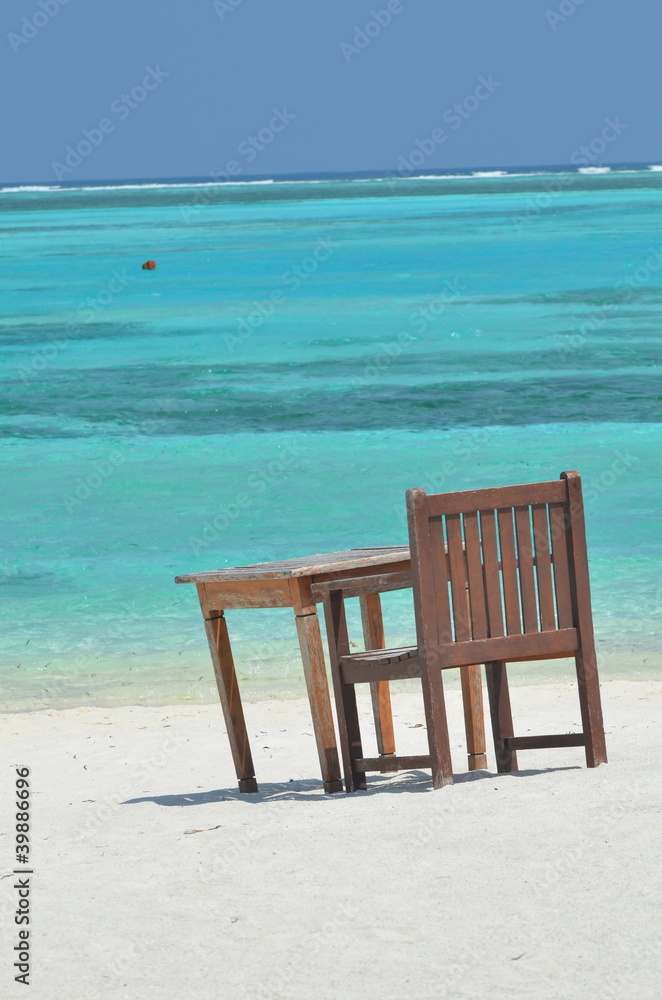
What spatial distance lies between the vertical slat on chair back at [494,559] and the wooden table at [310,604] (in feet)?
1.26

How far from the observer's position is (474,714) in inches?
221

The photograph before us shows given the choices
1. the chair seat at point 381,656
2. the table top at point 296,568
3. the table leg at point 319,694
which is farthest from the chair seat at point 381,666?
the table top at point 296,568

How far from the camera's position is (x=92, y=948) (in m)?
3.82

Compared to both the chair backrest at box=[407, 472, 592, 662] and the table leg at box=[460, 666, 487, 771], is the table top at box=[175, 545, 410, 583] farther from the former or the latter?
the table leg at box=[460, 666, 487, 771]

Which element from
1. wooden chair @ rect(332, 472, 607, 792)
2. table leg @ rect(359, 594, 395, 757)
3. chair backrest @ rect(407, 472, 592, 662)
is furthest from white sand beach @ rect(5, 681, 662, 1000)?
chair backrest @ rect(407, 472, 592, 662)

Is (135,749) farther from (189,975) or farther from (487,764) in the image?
(189,975)

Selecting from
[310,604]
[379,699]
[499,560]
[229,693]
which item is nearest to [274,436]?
[379,699]

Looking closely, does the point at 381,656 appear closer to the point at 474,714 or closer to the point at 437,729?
the point at 437,729

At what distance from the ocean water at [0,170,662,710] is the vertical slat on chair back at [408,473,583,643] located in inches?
120

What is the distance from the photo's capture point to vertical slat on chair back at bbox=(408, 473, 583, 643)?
15.8 feet

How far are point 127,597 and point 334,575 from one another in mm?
5096

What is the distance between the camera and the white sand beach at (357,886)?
3.54 meters

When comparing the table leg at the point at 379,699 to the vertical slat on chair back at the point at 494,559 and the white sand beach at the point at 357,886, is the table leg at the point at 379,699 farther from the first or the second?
the vertical slat on chair back at the point at 494,559

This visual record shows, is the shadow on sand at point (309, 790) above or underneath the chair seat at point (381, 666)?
underneath
